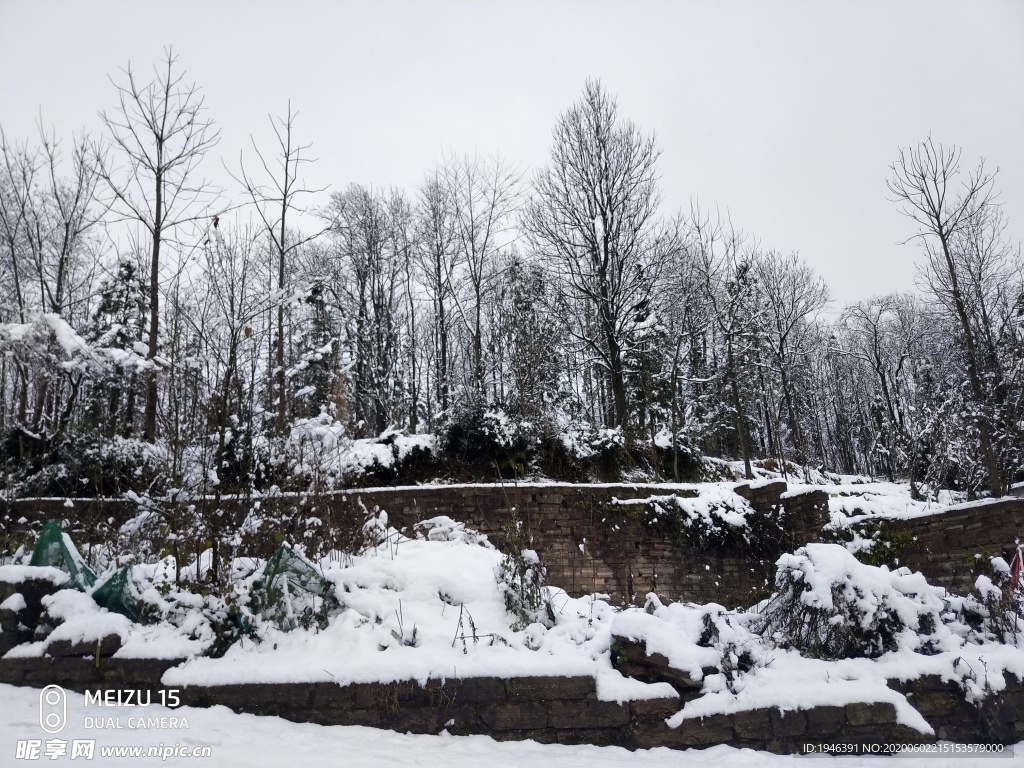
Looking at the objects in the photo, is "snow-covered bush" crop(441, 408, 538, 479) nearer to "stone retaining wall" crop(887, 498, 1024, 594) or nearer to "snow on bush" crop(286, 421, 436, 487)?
"snow on bush" crop(286, 421, 436, 487)

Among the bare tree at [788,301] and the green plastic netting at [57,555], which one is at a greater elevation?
the bare tree at [788,301]

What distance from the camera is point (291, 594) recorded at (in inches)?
206

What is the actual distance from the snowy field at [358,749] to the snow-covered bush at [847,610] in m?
0.81

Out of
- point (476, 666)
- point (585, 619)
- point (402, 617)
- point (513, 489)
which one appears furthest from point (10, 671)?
point (513, 489)

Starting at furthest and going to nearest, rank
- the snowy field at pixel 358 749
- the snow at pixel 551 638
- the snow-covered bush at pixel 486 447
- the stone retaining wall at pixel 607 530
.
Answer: the snow-covered bush at pixel 486 447
the stone retaining wall at pixel 607 530
the snow at pixel 551 638
the snowy field at pixel 358 749

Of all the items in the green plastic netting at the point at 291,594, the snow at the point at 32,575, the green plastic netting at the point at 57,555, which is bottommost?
the green plastic netting at the point at 291,594

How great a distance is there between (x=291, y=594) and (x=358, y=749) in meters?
1.58

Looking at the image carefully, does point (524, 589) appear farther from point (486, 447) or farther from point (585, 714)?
point (486, 447)

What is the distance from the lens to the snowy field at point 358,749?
12.2 feet

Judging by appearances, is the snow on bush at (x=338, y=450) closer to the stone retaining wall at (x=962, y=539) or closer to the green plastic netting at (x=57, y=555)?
the green plastic netting at (x=57, y=555)

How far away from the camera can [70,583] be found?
5469mm

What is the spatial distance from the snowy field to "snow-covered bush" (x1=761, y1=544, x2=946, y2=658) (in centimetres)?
81

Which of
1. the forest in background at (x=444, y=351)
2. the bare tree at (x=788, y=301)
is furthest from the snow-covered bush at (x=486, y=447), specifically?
the bare tree at (x=788, y=301)

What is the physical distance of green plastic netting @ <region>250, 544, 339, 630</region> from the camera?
16.9 feet
